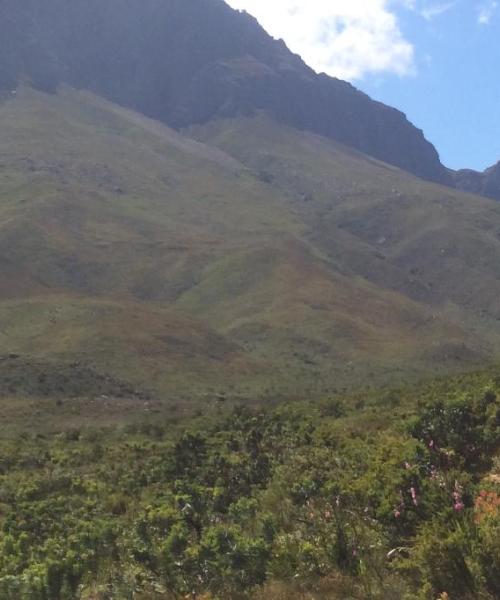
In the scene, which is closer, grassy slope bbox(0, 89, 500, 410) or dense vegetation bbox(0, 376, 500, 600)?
dense vegetation bbox(0, 376, 500, 600)

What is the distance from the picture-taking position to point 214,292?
438ft

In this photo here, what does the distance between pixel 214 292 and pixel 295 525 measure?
122 meters

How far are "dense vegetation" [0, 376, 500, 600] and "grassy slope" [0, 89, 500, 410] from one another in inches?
2133

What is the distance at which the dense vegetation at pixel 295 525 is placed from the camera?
338 inches

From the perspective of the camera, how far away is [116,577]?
36.1 feet

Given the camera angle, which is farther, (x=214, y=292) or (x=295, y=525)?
(x=214, y=292)

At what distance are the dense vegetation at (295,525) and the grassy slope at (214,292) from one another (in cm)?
5419

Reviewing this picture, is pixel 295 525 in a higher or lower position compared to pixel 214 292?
higher

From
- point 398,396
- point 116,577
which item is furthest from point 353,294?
point 116,577

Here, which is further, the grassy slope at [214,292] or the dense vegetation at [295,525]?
the grassy slope at [214,292]

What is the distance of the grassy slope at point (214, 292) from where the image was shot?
92.8 meters

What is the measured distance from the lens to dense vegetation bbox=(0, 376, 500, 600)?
8578 millimetres

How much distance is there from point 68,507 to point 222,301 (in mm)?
109554

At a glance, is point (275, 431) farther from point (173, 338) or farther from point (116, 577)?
point (173, 338)
